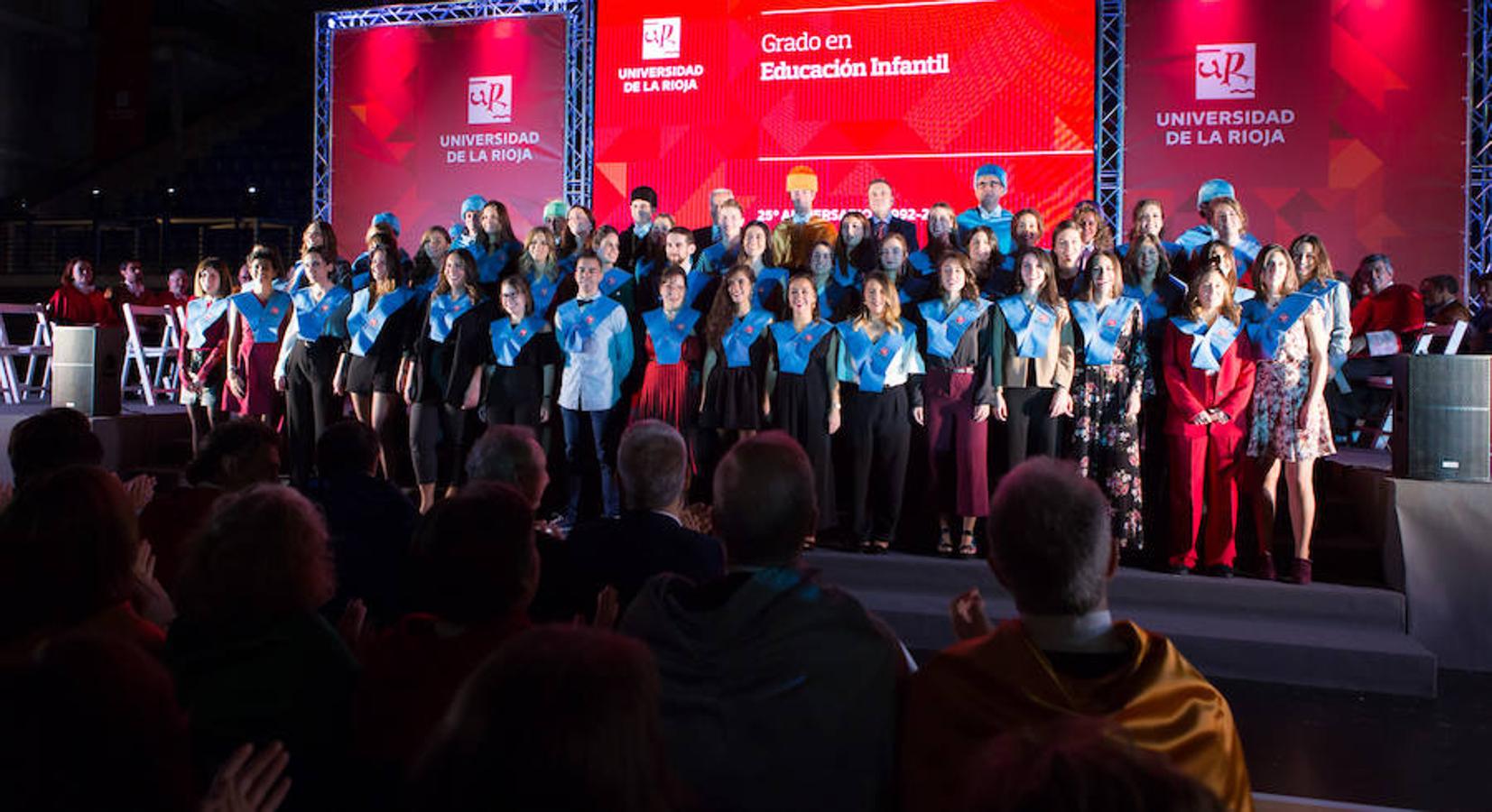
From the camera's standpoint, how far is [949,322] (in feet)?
18.8

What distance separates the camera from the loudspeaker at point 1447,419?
4934 mm

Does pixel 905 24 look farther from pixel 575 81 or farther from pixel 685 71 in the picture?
pixel 575 81

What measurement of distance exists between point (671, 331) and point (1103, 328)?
2226 millimetres

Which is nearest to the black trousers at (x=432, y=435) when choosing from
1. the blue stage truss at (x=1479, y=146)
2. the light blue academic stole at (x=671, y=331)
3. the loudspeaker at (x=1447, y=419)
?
the light blue academic stole at (x=671, y=331)

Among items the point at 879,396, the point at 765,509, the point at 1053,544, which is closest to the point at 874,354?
the point at 879,396

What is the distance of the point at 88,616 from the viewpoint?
1.91m

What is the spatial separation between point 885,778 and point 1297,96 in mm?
8065

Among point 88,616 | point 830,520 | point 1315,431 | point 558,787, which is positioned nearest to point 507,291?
point 830,520

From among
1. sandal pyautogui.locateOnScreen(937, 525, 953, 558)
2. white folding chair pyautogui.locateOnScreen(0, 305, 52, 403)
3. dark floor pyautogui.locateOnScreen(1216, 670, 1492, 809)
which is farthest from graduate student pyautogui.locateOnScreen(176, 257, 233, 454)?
dark floor pyautogui.locateOnScreen(1216, 670, 1492, 809)

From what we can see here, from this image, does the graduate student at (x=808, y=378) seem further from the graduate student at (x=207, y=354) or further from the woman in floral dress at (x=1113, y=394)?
the graduate student at (x=207, y=354)

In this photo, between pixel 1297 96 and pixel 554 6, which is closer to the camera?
pixel 1297 96

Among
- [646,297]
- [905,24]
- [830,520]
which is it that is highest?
[905,24]

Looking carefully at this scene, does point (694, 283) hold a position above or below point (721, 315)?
above

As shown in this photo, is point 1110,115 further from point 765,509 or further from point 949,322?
point 765,509
